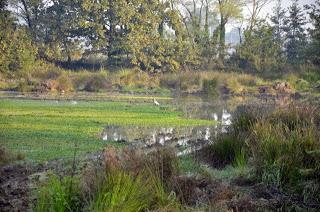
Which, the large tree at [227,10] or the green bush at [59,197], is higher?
the large tree at [227,10]

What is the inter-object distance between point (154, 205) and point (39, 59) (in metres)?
38.7

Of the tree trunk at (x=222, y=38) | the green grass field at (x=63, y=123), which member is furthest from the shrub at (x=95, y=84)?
the tree trunk at (x=222, y=38)

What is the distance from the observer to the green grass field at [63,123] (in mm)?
12070

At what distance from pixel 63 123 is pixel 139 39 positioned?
29391 millimetres

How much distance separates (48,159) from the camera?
34.8 ft

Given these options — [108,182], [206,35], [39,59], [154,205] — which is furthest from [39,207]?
[206,35]

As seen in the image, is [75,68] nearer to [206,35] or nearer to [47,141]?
[206,35]

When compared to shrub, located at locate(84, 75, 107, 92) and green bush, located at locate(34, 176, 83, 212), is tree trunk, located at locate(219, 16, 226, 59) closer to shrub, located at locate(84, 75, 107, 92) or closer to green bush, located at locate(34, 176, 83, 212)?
shrub, located at locate(84, 75, 107, 92)

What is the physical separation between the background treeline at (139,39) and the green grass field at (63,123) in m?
20.3

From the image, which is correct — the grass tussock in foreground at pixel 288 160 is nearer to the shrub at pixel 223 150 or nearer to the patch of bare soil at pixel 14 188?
the shrub at pixel 223 150

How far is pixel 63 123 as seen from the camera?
16.4m

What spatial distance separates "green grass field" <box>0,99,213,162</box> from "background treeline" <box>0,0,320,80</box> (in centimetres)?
2034

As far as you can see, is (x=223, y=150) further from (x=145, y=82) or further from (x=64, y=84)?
(x=145, y=82)

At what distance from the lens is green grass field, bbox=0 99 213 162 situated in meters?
12.1
